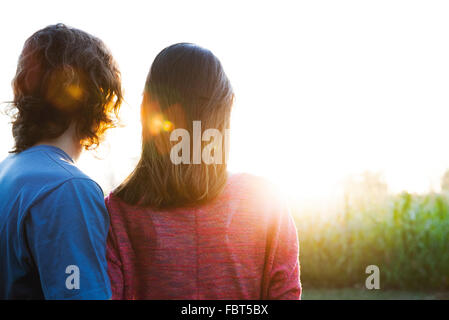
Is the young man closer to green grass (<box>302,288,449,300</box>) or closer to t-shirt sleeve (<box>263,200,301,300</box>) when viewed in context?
t-shirt sleeve (<box>263,200,301,300</box>)

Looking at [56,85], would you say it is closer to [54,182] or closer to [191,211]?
[54,182]

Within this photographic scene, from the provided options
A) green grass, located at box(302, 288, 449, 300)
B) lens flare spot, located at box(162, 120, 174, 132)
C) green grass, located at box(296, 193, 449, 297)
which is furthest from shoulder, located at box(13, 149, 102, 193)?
green grass, located at box(296, 193, 449, 297)

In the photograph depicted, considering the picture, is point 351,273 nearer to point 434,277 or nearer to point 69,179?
point 434,277

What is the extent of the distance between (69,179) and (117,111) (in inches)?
22.1

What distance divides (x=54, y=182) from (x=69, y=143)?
374 millimetres

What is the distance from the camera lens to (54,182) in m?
1.39

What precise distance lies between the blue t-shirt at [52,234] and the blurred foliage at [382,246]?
217 inches

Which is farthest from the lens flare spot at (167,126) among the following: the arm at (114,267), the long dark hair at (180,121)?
the arm at (114,267)


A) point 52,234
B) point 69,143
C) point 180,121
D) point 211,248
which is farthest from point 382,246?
point 52,234

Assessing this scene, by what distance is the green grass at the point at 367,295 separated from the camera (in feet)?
19.0

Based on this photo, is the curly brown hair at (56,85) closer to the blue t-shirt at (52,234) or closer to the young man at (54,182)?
the young man at (54,182)

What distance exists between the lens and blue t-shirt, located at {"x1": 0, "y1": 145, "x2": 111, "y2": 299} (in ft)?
4.46

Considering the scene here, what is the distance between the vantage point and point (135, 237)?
1645 millimetres
